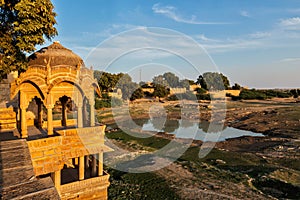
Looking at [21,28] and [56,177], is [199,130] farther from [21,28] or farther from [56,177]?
[21,28]

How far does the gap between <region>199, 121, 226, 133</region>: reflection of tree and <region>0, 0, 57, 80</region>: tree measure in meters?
30.0

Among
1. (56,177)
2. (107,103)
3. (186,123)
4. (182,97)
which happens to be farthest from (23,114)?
(182,97)

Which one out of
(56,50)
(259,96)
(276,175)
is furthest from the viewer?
(259,96)

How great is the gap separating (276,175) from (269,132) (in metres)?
17.0

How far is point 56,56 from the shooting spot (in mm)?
10086

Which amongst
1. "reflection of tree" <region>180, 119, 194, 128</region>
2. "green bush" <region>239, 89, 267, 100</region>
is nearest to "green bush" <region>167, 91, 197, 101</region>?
"green bush" <region>239, 89, 267, 100</region>

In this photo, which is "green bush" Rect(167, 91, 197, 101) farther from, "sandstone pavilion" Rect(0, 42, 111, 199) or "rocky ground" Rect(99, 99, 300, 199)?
"sandstone pavilion" Rect(0, 42, 111, 199)

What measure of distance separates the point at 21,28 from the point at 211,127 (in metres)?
33.4

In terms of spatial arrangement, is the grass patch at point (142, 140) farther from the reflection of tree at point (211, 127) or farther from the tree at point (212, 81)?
the tree at point (212, 81)

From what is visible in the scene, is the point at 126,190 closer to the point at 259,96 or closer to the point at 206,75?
the point at 259,96

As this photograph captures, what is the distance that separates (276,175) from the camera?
13844 mm

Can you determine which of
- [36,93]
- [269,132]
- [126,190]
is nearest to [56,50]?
[36,93]

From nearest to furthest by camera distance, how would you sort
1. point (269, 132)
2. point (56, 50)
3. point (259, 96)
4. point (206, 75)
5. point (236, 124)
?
point (56, 50) < point (269, 132) < point (236, 124) < point (259, 96) < point (206, 75)

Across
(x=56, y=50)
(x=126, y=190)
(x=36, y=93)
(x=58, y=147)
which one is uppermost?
(x=56, y=50)
